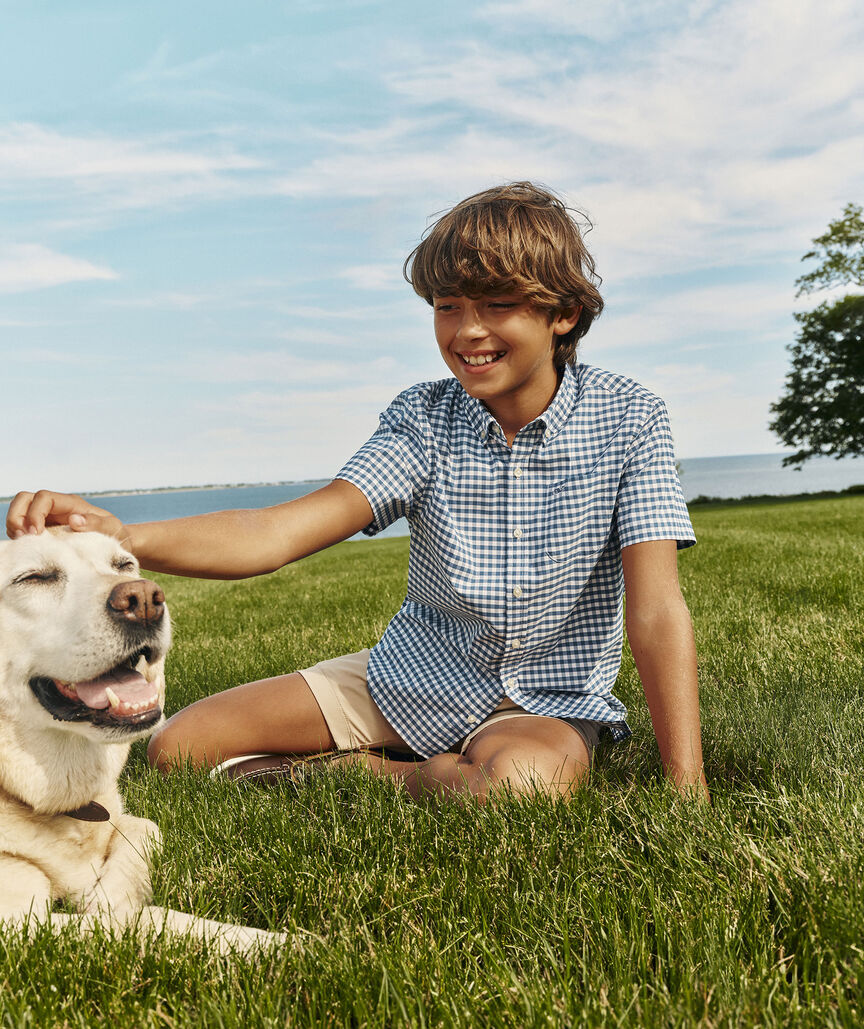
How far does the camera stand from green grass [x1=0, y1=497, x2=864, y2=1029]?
5.32 feet

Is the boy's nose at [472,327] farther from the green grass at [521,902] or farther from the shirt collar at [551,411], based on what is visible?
the green grass at [521,902]

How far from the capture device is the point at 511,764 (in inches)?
110

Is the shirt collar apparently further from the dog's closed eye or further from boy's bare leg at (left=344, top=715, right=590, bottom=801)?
the dog's closed eye

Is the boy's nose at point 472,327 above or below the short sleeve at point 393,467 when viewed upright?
above

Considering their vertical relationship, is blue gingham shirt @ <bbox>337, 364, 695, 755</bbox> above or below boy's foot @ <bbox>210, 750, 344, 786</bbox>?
above

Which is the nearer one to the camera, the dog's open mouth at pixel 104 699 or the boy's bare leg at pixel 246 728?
the dog's open mouth at pixel 104 699

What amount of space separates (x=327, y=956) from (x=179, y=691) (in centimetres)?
331

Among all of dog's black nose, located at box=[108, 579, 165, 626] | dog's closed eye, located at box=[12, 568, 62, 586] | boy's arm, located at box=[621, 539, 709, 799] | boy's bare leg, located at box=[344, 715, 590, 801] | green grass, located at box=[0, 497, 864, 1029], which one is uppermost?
dog's closed eye, located at box=[12, 568, 62, 586]

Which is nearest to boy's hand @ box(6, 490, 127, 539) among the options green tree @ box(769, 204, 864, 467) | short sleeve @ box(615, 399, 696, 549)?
short sleeve @ box(615, 399, 696, 549)

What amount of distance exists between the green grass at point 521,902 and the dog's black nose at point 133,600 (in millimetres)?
724

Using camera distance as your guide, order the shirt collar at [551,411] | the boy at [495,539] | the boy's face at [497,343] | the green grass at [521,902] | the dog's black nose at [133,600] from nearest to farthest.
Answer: the green grass at [521,902], the dog's black nose at [133,600], the boy at [495,539], the boy's face at [497,343], the shirt collar at [551,411]

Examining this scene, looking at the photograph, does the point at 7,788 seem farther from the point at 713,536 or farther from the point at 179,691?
the point at 713,536

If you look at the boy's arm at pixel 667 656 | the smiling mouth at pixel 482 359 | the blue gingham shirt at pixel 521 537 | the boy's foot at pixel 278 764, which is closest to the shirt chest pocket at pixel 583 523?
the blue gingham shirt at pixel 521 537

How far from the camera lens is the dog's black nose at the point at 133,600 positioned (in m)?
2.30
